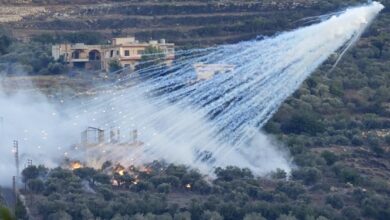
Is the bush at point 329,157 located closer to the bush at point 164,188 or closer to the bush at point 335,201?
the bush at point 335,201

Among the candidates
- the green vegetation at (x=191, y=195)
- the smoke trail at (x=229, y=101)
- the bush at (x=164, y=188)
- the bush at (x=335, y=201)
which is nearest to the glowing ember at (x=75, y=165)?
the green vegetation at (x=191, y=195)

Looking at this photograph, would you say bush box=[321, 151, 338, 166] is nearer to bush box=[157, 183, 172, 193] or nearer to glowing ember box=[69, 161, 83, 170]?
bush box=[157, 183, 172, 193]

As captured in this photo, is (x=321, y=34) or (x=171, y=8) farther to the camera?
(x=171, y=8)

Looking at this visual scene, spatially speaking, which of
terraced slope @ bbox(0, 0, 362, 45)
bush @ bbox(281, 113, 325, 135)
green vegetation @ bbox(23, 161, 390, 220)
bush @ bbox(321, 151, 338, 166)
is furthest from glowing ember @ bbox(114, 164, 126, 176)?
terraced slope @ bbox(0, 0, 362, 45)

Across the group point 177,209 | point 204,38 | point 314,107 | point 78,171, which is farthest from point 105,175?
point 204,38

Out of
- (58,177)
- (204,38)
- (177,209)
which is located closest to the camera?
(177,209)

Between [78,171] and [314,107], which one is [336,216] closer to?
[78,171]

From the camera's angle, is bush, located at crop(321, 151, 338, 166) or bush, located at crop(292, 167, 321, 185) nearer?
bush, located at crop(292, 167, 321, 185)
